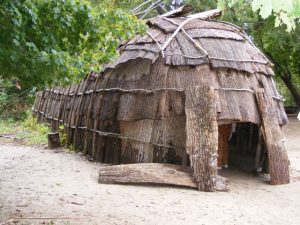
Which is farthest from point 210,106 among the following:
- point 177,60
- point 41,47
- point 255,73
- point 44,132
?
point 44,132

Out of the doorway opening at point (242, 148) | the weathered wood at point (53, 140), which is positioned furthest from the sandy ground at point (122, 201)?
the weathered wood at point (53, 140)

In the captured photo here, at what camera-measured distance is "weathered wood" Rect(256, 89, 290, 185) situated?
874 cm

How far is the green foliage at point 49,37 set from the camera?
14.8 ft

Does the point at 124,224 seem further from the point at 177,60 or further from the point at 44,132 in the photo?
the point at 44,132

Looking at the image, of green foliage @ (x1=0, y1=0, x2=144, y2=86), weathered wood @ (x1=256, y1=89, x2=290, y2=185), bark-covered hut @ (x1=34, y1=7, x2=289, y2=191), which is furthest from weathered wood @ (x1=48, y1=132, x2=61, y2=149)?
green foliage @ (x1=0, y1=0, x2=144, y2=86)

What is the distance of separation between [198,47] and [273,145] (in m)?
2.64

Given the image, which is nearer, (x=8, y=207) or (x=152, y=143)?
(x=8, y=207)

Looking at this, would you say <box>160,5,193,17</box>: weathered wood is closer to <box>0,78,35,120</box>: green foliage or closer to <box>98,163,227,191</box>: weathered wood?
<box>98,163,227,191</box>: weathered wood

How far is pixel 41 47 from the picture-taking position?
500cm

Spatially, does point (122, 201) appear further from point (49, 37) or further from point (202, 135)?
point (49, 37)

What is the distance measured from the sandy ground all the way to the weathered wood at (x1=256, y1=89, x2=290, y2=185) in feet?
0.86

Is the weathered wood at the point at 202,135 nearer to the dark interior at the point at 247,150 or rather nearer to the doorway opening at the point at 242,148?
the doorway opening at the point at 242,148

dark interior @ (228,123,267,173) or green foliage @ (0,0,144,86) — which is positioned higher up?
green foliage @ (0,0,144,86)

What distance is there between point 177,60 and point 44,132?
7.60 m
